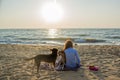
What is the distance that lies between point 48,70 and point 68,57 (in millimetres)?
850

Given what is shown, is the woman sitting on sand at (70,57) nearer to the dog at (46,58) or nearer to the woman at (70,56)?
the woman at (70,56)

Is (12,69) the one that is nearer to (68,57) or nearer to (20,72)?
(20,72)

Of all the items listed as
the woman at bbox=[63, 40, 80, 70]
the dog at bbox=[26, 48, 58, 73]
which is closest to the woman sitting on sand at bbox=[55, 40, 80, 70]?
the woman at bbox=[63, 40, 80, 70]

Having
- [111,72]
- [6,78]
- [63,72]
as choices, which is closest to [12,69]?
[6,78]

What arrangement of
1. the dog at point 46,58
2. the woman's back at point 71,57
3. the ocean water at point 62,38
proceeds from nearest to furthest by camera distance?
1. the dog at point 46,58
2. the woman's back at point 71,57
3. the ocean water at point 62,38

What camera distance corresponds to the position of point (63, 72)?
7.69 meters

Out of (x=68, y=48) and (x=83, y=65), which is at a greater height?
(x=68, y=48)

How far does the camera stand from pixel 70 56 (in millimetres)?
7914

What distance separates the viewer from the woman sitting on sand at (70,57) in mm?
7891

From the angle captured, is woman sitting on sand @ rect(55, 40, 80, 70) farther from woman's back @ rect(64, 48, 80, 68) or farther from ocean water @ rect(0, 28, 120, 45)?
ocean water @ rect(0, 28, 120, 45)

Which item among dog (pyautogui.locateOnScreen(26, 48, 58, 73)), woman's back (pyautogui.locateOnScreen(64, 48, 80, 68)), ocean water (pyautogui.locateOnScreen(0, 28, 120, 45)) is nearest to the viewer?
dog (pyautogui.locateOnScreen(26, 48, 58, 73))

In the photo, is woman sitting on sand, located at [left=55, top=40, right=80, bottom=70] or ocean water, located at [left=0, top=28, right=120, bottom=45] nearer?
woman sitting on sand, located at [left=55, top=40, right=80, bottom=70]

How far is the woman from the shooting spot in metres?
7.89

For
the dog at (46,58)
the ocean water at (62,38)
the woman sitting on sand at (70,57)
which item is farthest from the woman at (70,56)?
the ocean water at (62,38)
